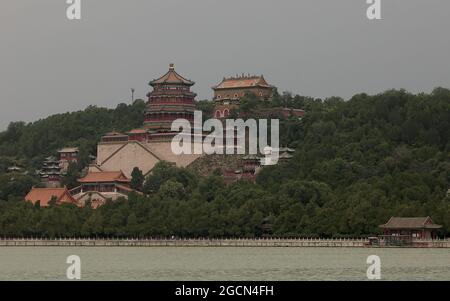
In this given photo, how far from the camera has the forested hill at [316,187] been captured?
93500mm

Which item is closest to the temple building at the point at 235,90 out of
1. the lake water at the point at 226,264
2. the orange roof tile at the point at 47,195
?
the orange roof tile at the point at 47,195

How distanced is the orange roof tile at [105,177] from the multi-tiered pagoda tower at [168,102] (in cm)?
787

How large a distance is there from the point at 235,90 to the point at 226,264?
71298 mm

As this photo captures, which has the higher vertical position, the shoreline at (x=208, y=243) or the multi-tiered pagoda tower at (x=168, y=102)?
the multi-tiered pagoda tower at (x=168, y=102)

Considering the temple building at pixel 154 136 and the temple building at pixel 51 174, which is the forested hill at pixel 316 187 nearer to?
the temple building at pixel 51 174

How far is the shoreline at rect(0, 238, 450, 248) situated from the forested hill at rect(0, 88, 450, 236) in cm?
101

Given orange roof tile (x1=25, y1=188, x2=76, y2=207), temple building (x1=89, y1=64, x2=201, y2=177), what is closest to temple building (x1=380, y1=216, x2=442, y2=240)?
orange roof tile (x1=25, y1=188, x2=76, y2=207)

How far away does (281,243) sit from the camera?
91.8m

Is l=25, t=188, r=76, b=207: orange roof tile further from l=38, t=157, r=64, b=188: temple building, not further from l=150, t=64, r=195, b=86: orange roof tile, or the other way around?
l=150, t=64, r=195, b=86: orange roof tile

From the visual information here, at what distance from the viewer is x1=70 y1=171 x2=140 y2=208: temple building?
116 metres

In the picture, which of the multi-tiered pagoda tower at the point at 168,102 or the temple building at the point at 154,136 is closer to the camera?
the temple building at the point at 154,136

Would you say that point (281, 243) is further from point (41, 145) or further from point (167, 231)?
point (41, 145)
